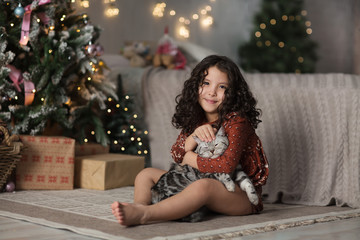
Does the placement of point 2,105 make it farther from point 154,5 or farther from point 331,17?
point 331,17

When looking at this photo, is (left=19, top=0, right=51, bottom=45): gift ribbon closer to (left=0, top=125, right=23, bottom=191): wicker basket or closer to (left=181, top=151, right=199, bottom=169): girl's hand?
(left=0, top=125, right=23, bottom=191): wicker basket

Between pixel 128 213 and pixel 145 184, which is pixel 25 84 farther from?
pixel 128 213

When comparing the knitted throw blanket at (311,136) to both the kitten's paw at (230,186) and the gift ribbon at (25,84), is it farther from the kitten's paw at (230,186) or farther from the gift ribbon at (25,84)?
the gift ribbon at (25,84)

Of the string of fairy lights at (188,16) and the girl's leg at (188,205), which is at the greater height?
the string of fairy lights at (188,16)

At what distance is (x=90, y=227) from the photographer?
1.93 m

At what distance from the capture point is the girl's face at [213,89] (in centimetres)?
222

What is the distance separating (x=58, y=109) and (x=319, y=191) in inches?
54.6

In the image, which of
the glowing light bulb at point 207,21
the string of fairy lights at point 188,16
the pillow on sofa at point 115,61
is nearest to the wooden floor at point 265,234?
the pillow on sofa at point 115,61

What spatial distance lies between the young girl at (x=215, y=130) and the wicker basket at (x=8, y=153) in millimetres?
778

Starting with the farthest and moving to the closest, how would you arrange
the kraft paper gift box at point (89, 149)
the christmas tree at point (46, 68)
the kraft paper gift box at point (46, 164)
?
the kraft paper gift box at point (89, 149)
the christmas tree at point (46, 68)
the kraft paper gift box at point (46, 164)

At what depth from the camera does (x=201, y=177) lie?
7.01ft

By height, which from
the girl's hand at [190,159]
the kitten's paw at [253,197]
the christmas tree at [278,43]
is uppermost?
the christmas tree at [278,43]

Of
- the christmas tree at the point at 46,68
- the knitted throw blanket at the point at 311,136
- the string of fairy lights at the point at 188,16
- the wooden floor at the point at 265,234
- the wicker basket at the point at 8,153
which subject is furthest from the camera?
the string of fairy lights at the point at 188,16

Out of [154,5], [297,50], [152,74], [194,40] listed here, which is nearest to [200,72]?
[152,74]
